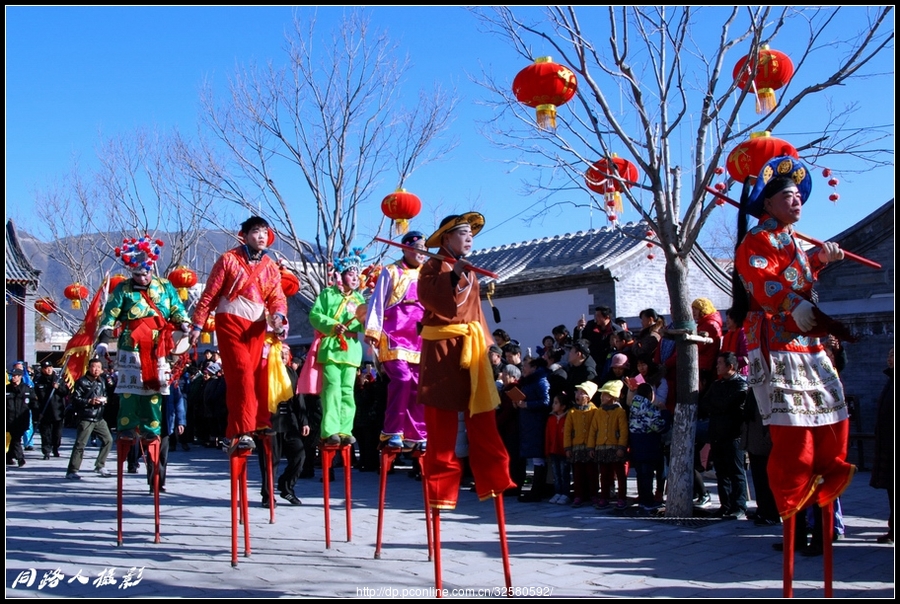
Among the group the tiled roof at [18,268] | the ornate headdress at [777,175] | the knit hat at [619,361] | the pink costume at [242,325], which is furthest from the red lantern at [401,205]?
the tiled roof at [18,268]

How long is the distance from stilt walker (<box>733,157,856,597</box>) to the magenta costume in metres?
2.70

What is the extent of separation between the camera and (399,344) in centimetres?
657

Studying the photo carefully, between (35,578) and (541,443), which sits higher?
(541,443)

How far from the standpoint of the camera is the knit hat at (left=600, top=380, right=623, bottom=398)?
8.74 meters

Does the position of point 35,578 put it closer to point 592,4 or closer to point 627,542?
point 627,542

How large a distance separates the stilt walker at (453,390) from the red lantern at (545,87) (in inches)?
129

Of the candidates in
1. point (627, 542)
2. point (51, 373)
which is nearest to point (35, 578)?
point (627, 542)

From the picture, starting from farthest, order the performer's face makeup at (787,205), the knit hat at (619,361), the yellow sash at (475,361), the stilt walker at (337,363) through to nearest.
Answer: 1. the knit hat at (619,361)
2. the stilt walker at (337,363)
3. the yellow sash at (475,361)
4. the performer's face makeup at (787,205)

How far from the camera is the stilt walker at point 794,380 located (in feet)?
14.5

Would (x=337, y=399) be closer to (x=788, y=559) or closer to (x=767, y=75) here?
(x=788, y=559)

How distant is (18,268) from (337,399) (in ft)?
77.2

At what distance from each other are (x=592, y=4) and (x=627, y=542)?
474 centimetres

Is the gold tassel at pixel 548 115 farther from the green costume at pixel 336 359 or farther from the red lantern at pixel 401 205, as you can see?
the red lantern at pixel 401 205

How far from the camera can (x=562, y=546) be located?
6.52m
